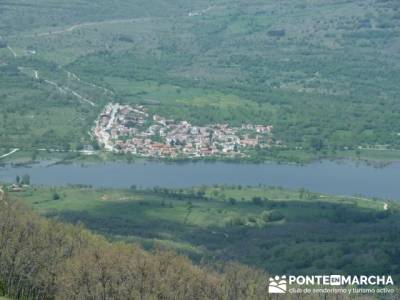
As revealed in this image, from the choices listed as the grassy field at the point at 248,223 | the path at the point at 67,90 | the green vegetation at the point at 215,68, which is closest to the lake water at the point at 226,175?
the green vegetation at the point at 215,68

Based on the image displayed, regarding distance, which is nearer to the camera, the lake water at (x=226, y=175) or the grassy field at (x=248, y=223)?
the grassy field at (x=248, y=223)

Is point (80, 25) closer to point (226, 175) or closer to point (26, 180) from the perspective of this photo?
point (226, 175)

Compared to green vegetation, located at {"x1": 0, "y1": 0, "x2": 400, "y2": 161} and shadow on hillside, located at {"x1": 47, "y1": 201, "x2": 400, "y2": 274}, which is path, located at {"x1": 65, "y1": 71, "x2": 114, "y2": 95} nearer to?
green vegetation, located at {"x1": 0, "y1": 0, "x2": 400, "y2": 161}

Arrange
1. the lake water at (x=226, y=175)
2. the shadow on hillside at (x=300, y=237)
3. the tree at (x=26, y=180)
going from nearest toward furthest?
1. the shadow on hillside at (x=300, y=237)
2. the tree at (x=26, y=180)
3. the lake water at (x=226, y=175)

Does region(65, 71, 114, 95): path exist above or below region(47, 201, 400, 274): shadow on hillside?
above

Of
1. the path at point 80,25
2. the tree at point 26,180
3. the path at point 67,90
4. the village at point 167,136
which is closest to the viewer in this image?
the tree at point 26,180

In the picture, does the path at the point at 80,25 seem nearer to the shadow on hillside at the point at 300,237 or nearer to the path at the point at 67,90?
the path at the point at 67,90

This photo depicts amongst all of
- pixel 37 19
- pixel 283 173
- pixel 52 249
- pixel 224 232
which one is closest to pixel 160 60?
pixel 37 19

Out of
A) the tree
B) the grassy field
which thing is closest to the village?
the tree

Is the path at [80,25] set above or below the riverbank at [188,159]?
above
